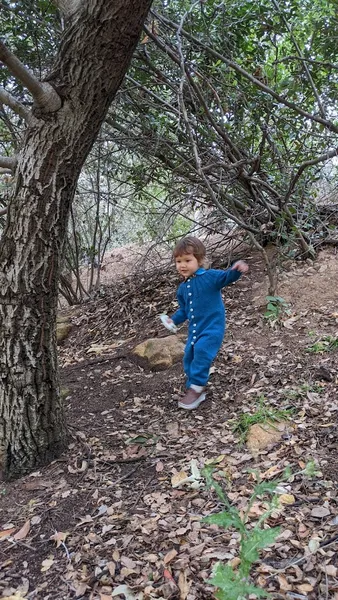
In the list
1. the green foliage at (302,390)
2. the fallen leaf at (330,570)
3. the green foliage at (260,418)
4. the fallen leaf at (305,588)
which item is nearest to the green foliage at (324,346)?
the green foliage at (302,390)

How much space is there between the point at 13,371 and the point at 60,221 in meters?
0.89

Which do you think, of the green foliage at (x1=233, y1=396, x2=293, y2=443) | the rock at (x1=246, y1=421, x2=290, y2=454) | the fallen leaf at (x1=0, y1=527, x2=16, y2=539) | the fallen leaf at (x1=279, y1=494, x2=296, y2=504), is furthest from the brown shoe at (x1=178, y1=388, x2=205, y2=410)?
the fallen leaf at (x1=0, y1=527, x2=16, y2=539)

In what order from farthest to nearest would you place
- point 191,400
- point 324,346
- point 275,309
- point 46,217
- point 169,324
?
point 275,309 → point 324,346 → point 169,324 → point 191,400 → point 46,217

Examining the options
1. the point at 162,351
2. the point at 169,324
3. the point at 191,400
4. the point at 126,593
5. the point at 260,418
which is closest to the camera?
the point at 126,593

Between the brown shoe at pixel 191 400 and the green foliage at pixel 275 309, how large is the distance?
1.32 m

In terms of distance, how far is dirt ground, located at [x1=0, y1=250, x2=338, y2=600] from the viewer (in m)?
1.94

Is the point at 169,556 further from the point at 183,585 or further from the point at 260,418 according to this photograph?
the point at 260,418

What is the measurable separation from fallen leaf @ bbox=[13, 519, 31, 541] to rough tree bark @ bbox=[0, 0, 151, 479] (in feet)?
Answer: 1.43

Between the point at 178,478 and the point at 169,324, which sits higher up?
the point at 169,324

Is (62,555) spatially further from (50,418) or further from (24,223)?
(24,223)

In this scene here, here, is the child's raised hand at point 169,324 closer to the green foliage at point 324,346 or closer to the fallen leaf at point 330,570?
the green foliage at point 324,346

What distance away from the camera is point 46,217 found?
2.46 metres

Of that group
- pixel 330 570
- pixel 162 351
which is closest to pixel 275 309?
pixel 162 351

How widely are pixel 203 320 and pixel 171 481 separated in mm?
1261
